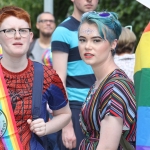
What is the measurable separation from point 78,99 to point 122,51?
111cm

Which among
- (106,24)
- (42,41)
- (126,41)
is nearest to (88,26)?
(106,24)

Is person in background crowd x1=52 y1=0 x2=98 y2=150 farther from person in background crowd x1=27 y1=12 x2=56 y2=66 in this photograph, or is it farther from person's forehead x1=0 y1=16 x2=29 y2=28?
person in background crowd x1=27 y1=12 x2=56 y2=66

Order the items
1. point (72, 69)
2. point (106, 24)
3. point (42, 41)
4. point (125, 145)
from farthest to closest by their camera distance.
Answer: point (42, 41)
point (72, 69)
point (106, 24)
point (125, 145)

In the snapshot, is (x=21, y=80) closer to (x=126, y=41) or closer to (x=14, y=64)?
(x=14, y=64)

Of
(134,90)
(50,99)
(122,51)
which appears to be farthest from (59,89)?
(122,51)

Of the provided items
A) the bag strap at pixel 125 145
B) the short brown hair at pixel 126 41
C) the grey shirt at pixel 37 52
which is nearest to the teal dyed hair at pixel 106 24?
the bag strap at pixel 125 145

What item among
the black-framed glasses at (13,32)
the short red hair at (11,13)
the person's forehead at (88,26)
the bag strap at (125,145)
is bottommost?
the bag strap at (125,145)

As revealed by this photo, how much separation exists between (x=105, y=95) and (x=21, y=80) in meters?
0.58

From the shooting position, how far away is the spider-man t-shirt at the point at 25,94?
10.1 ft

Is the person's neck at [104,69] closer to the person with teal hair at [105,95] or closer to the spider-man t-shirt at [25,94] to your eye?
the person with teal hair at [105,95]

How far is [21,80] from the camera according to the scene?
10.3ft

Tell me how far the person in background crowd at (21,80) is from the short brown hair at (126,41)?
176 centimetres

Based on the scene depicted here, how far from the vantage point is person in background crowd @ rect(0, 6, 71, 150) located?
10.1ft

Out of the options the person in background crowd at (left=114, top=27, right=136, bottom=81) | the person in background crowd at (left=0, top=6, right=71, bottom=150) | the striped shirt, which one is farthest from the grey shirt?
the striped shirt
